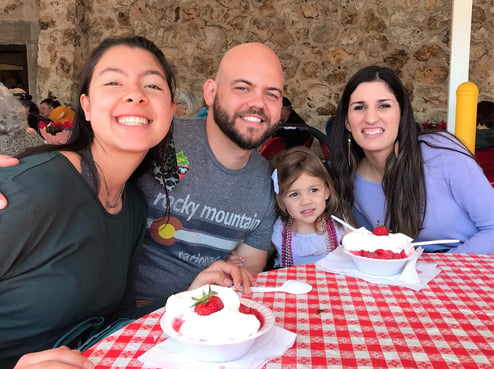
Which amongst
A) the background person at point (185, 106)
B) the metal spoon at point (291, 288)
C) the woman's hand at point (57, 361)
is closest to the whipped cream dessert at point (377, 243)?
the metal spoon at point (291, 288)

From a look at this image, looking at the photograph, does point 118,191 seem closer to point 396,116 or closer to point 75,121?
point 75,121

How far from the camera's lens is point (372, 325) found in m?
1.07

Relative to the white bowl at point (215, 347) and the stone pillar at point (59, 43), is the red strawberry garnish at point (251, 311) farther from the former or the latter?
the stone pillar at point (59, 43)

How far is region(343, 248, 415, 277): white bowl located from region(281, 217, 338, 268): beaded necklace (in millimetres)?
920

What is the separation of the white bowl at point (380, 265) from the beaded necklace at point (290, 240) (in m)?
0.92

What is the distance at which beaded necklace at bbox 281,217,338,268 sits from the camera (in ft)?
7.65

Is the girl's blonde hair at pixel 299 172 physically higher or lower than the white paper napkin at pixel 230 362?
higher

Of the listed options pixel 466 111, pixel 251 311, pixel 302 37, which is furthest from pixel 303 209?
pixel 302 37

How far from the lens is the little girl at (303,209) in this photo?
2.30 m

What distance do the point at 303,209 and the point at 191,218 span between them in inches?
26.2

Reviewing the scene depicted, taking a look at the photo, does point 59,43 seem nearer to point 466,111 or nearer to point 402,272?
point 466,111

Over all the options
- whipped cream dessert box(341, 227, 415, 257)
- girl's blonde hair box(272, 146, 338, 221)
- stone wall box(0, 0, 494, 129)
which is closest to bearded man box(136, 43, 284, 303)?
girl's blonde hair box(272, 146, 338, 221)

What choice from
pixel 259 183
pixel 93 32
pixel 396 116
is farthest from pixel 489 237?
pixel 93 32

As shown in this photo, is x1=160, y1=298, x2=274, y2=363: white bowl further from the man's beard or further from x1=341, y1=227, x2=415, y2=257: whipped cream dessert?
the man's beard
